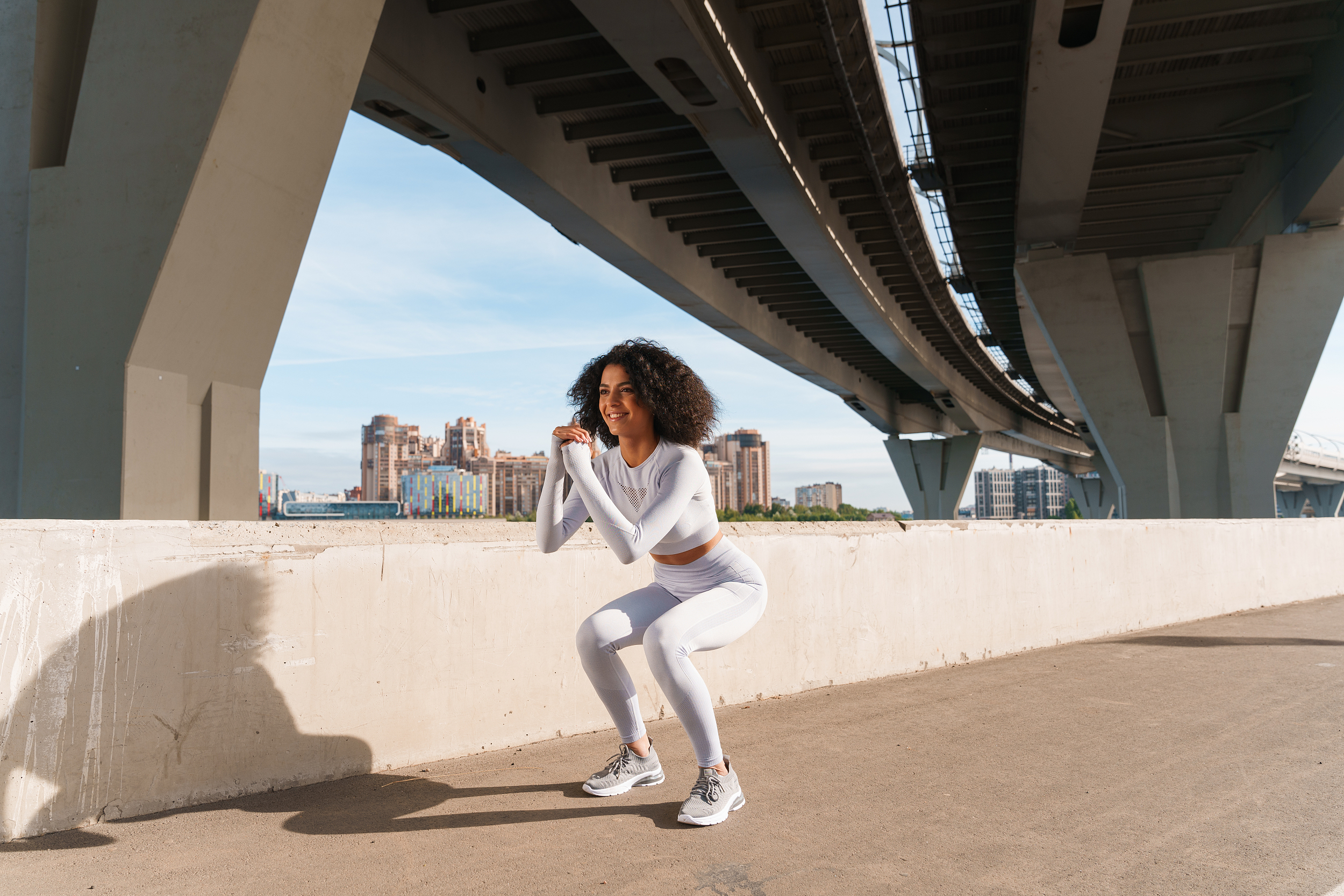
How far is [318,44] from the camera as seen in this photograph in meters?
5.85

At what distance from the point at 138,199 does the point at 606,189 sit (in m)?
11.1

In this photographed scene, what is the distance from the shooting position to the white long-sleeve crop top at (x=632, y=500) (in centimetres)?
316

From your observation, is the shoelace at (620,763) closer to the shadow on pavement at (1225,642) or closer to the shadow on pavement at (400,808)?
the shadow on pavement at (400,808)

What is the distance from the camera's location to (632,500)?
3.50 meters

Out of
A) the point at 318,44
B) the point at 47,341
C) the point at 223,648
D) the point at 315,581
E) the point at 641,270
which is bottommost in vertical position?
the point at 223,648

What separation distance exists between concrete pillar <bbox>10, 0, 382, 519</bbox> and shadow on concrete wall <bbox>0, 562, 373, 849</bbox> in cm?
207

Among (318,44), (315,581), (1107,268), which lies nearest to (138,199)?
(318,44)

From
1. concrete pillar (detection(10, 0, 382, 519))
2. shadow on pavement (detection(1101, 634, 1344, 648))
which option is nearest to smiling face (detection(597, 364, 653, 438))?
concrete pillar (detection(10, 0, 382, 519))

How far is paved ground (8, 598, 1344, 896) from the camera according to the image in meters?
2.82

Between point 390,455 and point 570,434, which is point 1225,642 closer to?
point 570,434

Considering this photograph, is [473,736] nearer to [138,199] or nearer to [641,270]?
[138,199]

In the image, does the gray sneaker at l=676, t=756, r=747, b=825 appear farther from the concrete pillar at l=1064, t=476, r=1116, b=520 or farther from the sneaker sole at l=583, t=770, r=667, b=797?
the concrete pillar at l=1064, t=476, r=1116, b=520

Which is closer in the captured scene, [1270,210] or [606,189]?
→ [606,189]

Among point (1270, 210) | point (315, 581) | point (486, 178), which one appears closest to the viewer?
point (315, 581)
